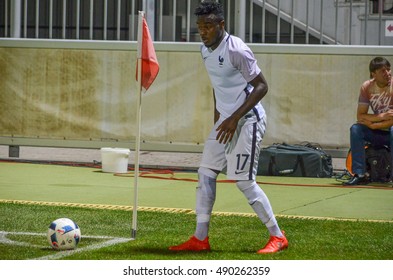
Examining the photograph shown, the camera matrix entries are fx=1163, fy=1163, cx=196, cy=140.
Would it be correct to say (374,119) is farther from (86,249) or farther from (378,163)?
(86,249)

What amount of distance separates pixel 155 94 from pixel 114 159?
1.57 metres

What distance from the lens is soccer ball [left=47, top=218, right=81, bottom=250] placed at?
883cm

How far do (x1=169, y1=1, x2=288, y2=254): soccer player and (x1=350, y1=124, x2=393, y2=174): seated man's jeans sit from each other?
19.2 feet

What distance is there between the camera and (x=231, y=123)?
28.6 ft

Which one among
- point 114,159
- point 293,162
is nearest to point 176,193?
point 114,159

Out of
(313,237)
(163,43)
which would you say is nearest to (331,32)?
(163,43)

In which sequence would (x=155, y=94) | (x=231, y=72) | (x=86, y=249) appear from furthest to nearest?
(x=155, y=94) → (x=86, y=249) → (x=231, y=72)

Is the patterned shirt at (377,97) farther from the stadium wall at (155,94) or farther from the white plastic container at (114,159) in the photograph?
the white plastic container at (114,159)

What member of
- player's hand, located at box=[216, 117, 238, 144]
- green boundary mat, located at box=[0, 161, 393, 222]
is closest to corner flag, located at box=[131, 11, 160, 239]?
player's hand, located at box=[216, 117, 238, 144]

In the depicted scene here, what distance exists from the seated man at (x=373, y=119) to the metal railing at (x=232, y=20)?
1.52 meters

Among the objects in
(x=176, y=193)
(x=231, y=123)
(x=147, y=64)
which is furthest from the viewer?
(x=176, y=193)

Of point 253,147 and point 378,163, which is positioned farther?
point 378,163

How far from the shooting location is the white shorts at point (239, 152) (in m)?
8.79

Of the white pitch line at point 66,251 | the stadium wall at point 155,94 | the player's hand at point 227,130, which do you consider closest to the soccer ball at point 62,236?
the white pitch line at point 66,251
